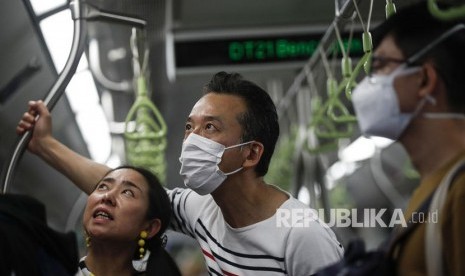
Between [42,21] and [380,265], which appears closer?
[380,265]

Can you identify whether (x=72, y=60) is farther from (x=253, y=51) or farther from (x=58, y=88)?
(x=253, y=51)

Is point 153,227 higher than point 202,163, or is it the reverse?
point 202,163

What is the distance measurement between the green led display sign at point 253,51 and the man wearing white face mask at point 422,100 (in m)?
1.18

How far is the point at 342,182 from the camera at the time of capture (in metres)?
3.21

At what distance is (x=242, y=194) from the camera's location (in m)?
2.08

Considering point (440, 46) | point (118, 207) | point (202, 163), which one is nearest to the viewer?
point (440, 46)

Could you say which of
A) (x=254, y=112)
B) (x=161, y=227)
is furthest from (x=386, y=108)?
(x=161, y=227)

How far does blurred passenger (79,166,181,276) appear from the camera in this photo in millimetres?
2182

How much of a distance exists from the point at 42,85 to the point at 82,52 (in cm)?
26

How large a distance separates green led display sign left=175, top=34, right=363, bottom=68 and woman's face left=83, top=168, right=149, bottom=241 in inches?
29.4

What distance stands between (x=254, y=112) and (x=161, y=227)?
506mm

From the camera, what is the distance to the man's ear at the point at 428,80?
5.13 feet

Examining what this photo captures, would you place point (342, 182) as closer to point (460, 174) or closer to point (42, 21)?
point (42, 21)

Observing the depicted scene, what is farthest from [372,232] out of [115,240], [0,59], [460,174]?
[0,59]
